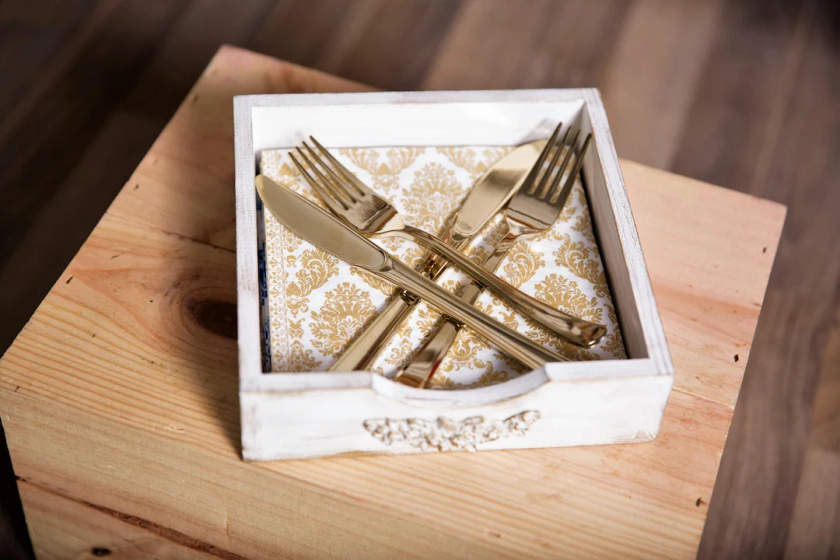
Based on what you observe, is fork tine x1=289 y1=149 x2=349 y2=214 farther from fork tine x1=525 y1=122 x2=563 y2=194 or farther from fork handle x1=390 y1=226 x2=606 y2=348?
fork tine x1=525 y1=122 x2=563 y2=194

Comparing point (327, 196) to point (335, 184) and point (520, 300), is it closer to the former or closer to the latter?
point (335, 184)

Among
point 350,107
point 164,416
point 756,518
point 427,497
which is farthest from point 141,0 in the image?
point 756,518

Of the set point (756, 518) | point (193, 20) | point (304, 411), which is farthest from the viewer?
point (193, 20)

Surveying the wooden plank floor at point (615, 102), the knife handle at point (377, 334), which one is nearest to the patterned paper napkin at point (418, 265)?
the knife handle at point (377, 334)

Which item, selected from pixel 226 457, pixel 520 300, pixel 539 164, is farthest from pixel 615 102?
pixel 226 457

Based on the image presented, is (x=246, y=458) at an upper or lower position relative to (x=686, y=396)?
lower

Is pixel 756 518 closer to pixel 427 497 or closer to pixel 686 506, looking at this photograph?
pixel 686 506
